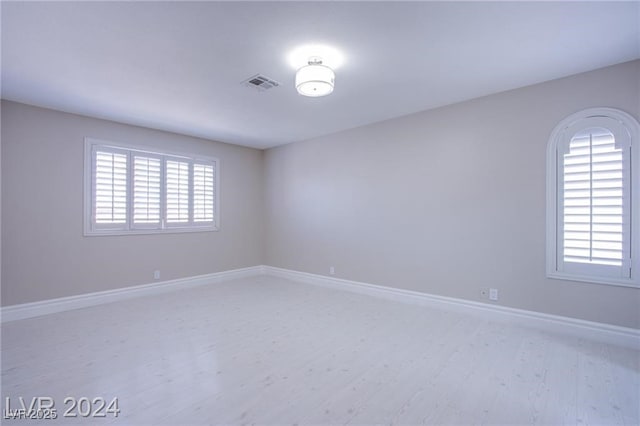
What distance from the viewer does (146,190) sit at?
4508 millimetres

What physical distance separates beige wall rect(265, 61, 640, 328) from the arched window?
98 mm

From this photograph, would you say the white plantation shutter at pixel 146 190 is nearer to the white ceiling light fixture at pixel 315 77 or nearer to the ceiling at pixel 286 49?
the ceiling at pixel 286 49

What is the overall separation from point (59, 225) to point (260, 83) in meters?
3.22

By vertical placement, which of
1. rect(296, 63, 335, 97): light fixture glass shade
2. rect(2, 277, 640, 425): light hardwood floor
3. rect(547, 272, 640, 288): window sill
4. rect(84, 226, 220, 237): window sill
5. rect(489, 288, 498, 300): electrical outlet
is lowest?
rect(2, 277, 640, 425): light hardwood floor

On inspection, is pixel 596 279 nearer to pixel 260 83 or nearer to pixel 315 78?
pixel 315 78

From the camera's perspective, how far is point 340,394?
2.01 metres

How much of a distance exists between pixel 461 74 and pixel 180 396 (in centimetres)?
362

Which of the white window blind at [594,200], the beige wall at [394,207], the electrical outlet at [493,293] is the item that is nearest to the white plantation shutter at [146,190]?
the beige wall at [394,207]

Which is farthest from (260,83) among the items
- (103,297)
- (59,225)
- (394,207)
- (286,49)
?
(103,297)

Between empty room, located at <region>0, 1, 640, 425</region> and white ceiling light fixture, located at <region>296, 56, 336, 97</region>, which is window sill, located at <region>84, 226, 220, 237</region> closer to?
empty room, located at <region>0, 1, 640, 425</region>

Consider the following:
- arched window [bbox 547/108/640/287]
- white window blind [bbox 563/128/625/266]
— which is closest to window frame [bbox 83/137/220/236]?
arched window [bbox 547/108/640/287]

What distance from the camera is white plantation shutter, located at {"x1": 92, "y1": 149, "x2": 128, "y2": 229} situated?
4070 mm

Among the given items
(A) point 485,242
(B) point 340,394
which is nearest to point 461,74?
(A) point 485,242

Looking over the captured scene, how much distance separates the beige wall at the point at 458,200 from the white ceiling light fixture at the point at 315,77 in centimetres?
190
